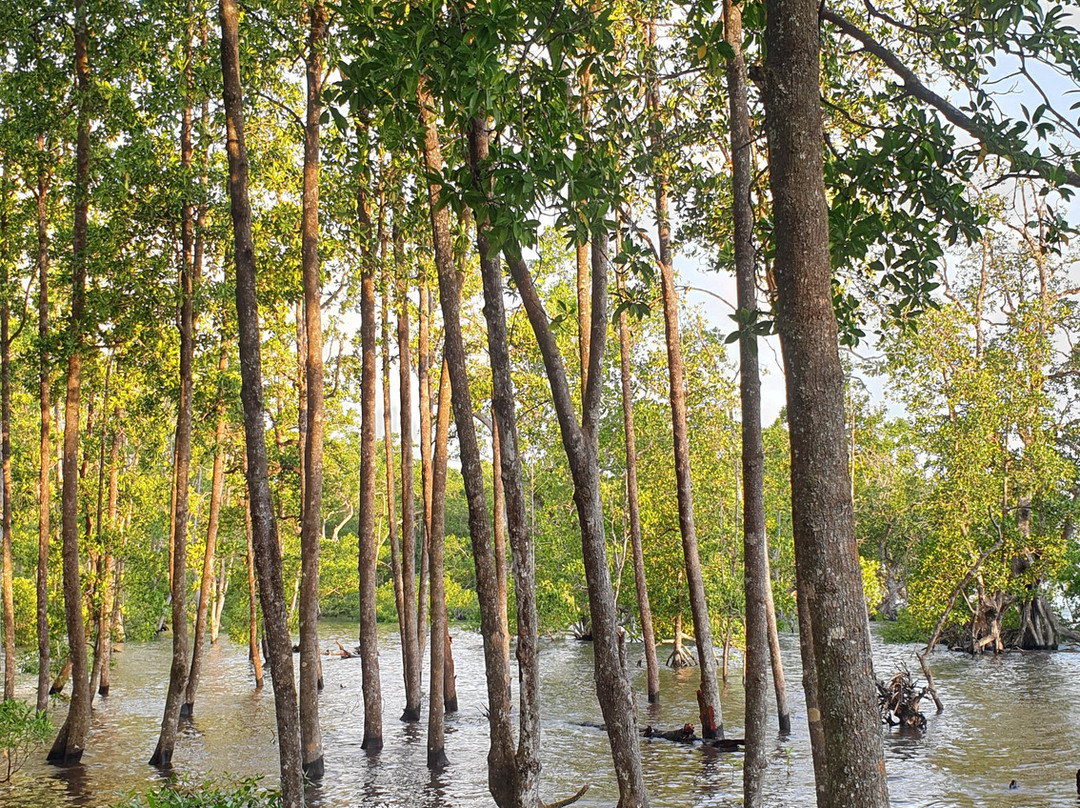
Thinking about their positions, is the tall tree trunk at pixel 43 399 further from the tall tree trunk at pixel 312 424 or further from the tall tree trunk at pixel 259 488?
the tall tree trunk at pixel 259 488

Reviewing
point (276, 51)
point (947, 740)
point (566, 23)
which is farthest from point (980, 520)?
point (566, 23)

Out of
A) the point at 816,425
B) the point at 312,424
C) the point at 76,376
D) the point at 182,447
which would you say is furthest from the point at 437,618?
the point at 816,425

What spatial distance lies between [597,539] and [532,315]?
1.90m

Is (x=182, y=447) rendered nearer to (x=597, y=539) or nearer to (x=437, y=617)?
(x=437, y=617)

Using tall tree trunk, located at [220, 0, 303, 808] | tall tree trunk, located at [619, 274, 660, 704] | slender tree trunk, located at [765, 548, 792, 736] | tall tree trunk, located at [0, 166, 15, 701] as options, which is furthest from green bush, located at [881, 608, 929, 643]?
tall tree trunk, located at [220, 0, 303, 808]

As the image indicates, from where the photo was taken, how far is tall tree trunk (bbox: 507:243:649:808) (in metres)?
7.09

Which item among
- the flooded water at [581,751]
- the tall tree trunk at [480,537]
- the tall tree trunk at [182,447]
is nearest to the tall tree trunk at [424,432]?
the flooded water at [581,751]

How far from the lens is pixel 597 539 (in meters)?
7.35

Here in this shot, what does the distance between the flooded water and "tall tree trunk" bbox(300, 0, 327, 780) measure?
107cm

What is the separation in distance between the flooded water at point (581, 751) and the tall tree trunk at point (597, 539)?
469 centimetres

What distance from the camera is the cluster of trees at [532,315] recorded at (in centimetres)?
435

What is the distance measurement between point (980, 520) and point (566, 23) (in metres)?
19.8

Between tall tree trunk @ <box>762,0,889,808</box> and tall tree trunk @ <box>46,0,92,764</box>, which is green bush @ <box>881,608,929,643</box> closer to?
tall tree trunk @ <box>46,0,92,764</box>

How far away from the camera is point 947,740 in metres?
15.3
